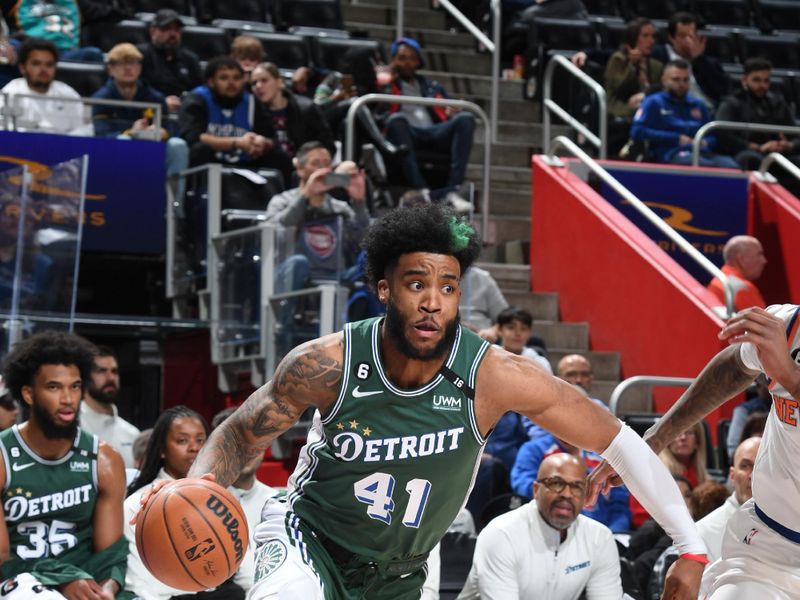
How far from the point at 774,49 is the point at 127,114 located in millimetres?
8503

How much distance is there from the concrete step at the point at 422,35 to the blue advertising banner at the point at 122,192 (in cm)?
494

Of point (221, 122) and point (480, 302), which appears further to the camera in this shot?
point (221, 122)

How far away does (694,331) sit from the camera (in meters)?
11.6

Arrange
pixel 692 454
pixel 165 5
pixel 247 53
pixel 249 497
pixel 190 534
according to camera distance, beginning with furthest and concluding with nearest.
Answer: pixel 165 5 → pixel 247 53 → pixel 692 454 → pixel 249 497 → pixel 190 534

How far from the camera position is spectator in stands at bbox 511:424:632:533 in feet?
30.2

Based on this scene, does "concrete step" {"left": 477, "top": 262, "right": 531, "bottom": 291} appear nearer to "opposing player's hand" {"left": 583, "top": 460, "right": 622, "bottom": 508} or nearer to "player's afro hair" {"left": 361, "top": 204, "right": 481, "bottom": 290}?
"opposing player's hand" {"left": 583, "top": 460, "right": 622, "bottom": 508}

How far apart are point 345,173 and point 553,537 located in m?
3.41

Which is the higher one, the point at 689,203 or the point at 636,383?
the point at 689,203

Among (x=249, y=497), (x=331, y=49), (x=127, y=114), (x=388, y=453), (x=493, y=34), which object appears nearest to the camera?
(x=388, y=453)

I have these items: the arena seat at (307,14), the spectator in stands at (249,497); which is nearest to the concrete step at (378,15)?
the arena seat at (307,14)

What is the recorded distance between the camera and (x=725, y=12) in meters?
17.6

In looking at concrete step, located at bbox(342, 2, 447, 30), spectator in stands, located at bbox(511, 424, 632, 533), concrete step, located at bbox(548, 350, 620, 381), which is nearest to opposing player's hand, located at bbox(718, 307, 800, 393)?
spectator in stands, located at bbox(511, 424, 632, 533)

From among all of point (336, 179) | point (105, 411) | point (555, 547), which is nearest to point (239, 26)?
point (336, 179)

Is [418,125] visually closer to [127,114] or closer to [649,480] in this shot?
[127,114]
